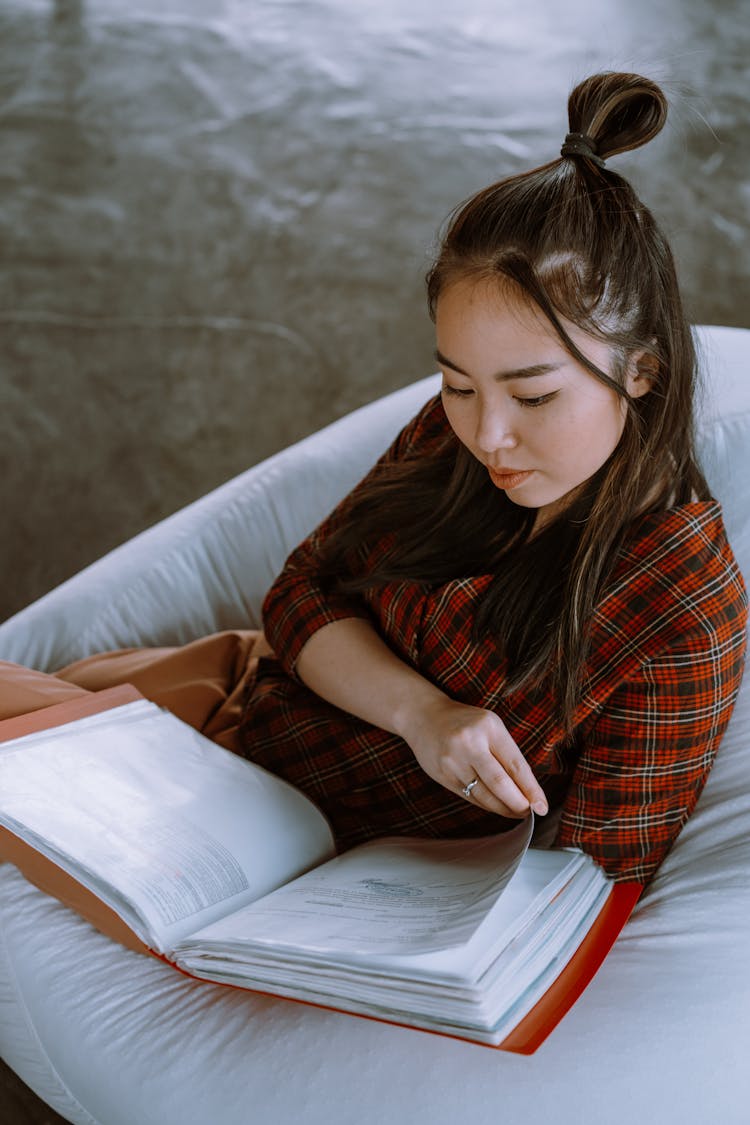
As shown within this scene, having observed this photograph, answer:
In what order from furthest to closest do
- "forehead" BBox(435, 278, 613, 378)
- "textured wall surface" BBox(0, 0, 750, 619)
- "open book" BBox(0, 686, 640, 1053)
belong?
1. "textured wall surface" BBox(0, 0, 750, 619)
2. "forehead" BBox(435, 278, 613, 378)
3. "open book" BBox(0, 686, 640, 1053)

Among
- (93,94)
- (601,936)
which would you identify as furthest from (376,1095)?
(93,94)

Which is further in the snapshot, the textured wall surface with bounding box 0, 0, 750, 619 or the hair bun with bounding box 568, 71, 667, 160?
the textured wall surface with bounding box 0, 0, 750, 619

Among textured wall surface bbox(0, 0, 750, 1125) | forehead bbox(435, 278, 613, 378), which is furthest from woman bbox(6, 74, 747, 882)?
textured wall surface bbox(0, 0, 750, 1125)

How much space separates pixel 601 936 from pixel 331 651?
369 millimetres

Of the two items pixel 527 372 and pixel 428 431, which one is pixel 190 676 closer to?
pixel 428 431

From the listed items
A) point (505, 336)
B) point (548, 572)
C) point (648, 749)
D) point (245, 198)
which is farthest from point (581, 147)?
point (245, 198)

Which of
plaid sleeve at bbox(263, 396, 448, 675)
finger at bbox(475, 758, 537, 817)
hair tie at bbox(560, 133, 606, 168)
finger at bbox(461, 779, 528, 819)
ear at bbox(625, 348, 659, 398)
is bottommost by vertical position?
finger at bbox(461, 779, 528, 819)

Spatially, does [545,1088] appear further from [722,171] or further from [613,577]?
[722,171]

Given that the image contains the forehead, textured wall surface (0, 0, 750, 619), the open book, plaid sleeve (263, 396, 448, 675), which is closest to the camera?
the open book

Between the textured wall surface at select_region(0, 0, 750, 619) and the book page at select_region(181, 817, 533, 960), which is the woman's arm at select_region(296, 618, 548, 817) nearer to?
the book page at select_region(181, 817, 533, 960)

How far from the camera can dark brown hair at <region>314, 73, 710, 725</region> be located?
3.00 feet

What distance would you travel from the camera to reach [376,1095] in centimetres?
83

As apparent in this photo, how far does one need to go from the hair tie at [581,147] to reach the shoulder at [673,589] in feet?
0.97

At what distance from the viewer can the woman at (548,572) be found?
3.02 feet
